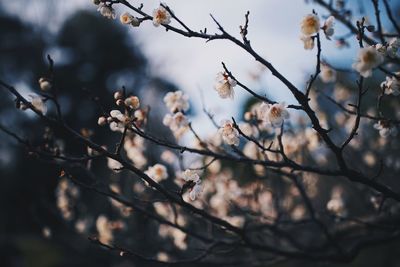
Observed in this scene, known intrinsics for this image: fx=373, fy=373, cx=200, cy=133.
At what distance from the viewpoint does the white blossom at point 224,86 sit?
2279 mm

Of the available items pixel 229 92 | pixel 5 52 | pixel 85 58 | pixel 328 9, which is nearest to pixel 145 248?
pixel 229 92

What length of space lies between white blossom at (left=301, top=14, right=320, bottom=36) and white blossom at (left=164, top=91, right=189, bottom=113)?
129 centimetres

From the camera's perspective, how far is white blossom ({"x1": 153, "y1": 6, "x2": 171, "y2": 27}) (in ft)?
6.89

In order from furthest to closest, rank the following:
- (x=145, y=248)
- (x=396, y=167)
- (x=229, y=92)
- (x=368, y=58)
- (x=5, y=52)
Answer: (x=5, y=52) → (x=396, y=167) → (x=145, y=248) → (x=229, y=92) → (x=368, y=58)

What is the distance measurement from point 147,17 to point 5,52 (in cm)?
1469

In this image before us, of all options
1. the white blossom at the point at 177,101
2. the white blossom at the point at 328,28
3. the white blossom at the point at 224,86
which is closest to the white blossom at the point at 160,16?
the white blossom at the point at 224,86

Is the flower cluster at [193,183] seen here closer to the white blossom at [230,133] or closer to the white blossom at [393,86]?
the white blossom at [230,133]

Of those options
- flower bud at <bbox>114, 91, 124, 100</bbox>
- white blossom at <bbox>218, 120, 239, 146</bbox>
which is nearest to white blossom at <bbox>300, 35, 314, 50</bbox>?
white blossom at <bbox>218, 120, 239, 146</bbox>

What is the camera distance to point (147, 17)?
7.18 feet

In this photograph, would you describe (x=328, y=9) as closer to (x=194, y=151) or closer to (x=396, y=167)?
(x=194, y=151)

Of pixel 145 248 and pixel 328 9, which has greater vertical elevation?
pixel 328 9

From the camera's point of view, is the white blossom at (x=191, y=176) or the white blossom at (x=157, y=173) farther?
the white blossom at (x=157, y=173)

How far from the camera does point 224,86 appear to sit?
2.31 meters

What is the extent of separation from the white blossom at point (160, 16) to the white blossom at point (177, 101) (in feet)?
3.33
